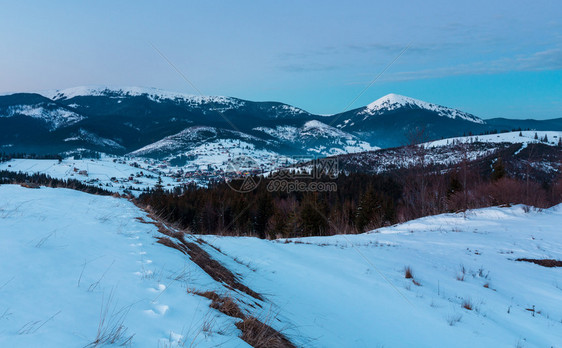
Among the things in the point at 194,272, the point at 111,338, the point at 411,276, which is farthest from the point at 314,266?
the point at 111,338

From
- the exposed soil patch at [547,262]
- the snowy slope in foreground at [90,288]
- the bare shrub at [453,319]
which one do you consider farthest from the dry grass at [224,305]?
the exposed soil patch at [547,262]

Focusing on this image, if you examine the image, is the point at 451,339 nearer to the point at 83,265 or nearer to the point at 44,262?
the point at 83,265

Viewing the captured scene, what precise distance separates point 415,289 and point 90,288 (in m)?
6.75

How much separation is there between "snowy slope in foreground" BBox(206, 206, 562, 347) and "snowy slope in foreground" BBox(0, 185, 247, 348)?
1949 mm

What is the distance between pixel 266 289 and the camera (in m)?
6.09

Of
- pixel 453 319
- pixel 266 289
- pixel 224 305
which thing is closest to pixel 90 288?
pixel 224 305

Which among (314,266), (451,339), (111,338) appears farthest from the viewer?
(314,266)

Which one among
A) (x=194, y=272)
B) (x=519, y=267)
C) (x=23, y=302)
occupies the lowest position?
(x=519, y=267)

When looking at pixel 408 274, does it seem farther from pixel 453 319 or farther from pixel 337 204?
pixel 337 204

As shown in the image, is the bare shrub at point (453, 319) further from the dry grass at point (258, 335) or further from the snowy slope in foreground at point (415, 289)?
the dry grass at point (258, 335)

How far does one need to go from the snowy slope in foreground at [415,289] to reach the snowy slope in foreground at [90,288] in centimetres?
195

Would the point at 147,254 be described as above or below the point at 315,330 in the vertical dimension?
above

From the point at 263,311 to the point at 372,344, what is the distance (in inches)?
71.6

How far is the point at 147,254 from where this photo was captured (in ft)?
16.1
